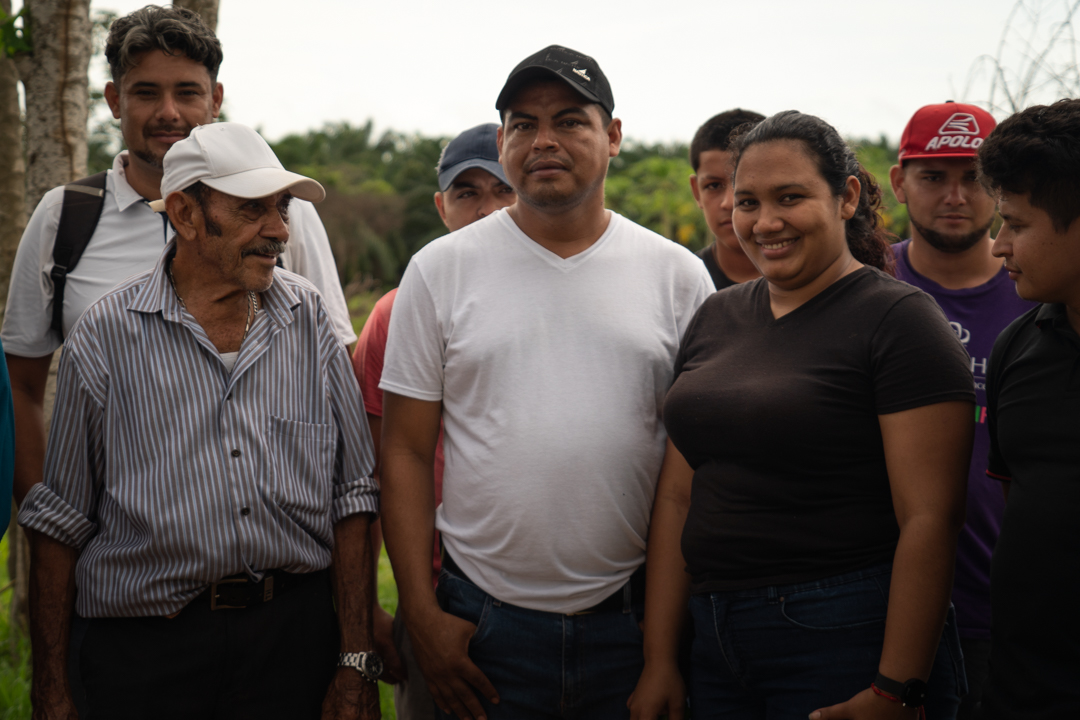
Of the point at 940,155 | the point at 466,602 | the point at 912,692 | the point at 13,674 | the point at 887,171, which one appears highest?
the point at 887,171

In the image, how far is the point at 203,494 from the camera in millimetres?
2330

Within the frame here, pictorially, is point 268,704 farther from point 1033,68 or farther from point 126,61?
point 1033,68

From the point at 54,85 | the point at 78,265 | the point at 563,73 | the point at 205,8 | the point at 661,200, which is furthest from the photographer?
the point at 661,200

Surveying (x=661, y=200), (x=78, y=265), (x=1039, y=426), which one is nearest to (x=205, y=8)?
(x=78, y=265)

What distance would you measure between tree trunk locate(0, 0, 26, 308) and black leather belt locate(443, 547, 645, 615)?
3.26 metres

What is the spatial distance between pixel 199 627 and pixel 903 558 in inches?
71.6

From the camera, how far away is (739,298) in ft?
8.31

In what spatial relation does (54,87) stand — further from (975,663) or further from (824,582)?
(975,663)

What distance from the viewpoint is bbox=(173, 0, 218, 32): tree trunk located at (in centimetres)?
397

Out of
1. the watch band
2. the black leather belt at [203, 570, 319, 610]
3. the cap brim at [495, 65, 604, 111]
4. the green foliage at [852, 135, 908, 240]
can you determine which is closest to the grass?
the black leather belt at [203, 570, 319, 610]

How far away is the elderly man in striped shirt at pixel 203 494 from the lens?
2311mm

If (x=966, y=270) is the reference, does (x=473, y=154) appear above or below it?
above

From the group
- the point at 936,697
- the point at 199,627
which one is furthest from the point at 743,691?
the point at 199,627

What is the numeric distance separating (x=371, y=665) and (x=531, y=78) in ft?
5.94
